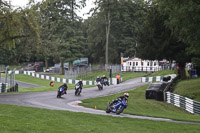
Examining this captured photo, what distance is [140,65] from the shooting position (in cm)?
6206

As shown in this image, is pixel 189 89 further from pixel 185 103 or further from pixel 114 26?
pixel 114 26

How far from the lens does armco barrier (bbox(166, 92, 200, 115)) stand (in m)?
22.3

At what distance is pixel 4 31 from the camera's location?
26.3 m

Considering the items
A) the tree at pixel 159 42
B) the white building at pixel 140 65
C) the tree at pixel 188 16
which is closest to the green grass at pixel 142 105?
the tree at pixel 188 16

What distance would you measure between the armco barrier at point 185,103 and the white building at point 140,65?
30.0m

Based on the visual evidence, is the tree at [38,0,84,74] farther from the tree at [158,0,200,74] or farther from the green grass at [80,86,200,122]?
the tree at [158,0,200,74]

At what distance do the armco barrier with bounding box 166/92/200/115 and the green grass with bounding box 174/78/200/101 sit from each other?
5.66ft

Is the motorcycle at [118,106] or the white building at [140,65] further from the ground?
the white building at [140,65]

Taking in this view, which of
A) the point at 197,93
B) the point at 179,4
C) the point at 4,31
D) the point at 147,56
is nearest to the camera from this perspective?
the point at 179,4

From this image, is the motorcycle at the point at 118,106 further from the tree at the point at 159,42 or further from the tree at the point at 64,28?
the tree at the point at 64,28

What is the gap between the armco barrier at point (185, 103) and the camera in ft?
73.1

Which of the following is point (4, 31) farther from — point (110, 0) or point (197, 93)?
point (110, 0)

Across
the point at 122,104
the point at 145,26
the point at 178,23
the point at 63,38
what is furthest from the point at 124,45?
the point at 122,104

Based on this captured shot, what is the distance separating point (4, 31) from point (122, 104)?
44.6 feet
